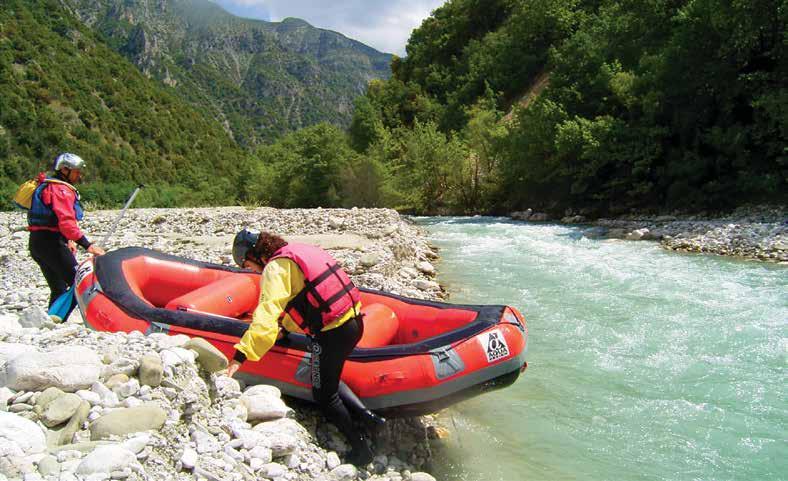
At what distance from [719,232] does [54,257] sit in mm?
10732

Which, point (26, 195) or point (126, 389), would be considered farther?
point (26, 195)

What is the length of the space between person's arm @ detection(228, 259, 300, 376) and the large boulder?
64cm

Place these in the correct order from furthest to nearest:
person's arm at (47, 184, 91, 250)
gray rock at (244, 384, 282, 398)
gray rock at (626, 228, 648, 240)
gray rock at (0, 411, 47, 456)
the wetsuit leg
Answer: gray rock at (626, 228, 648, 240) < the wetsuit leg < person's arm at (47, 184, 91, 250) < gray rock at (244, 384, 282, 398) < gray rock at (0, 411, 47, 456)

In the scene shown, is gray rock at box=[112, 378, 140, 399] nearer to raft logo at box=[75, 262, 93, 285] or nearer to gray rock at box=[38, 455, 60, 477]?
gray rock at box=[38, 455, 60, 477]

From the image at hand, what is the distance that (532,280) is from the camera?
7.84 m

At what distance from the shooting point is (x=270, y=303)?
252cm

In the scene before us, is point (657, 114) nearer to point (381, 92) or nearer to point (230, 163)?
point (381, 92)

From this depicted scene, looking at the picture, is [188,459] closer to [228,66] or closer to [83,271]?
[83,271]

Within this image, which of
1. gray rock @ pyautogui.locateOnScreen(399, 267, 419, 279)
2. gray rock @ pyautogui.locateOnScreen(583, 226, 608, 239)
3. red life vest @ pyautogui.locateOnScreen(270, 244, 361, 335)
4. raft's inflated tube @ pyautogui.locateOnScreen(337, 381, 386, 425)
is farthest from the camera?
gray rock @ pyautogui.locateOnScreen(583, 226, 608, 239)

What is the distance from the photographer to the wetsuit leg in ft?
13.6

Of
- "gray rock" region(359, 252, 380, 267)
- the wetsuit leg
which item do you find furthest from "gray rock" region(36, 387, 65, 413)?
"gray rock" region(359, 252, 380, 267)

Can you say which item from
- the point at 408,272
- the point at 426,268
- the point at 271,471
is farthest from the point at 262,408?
the point at 426,268

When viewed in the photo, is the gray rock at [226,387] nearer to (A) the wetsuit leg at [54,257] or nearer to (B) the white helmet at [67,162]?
(A) the wetsuit leg at [54,257]

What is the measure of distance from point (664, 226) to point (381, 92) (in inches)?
1123
